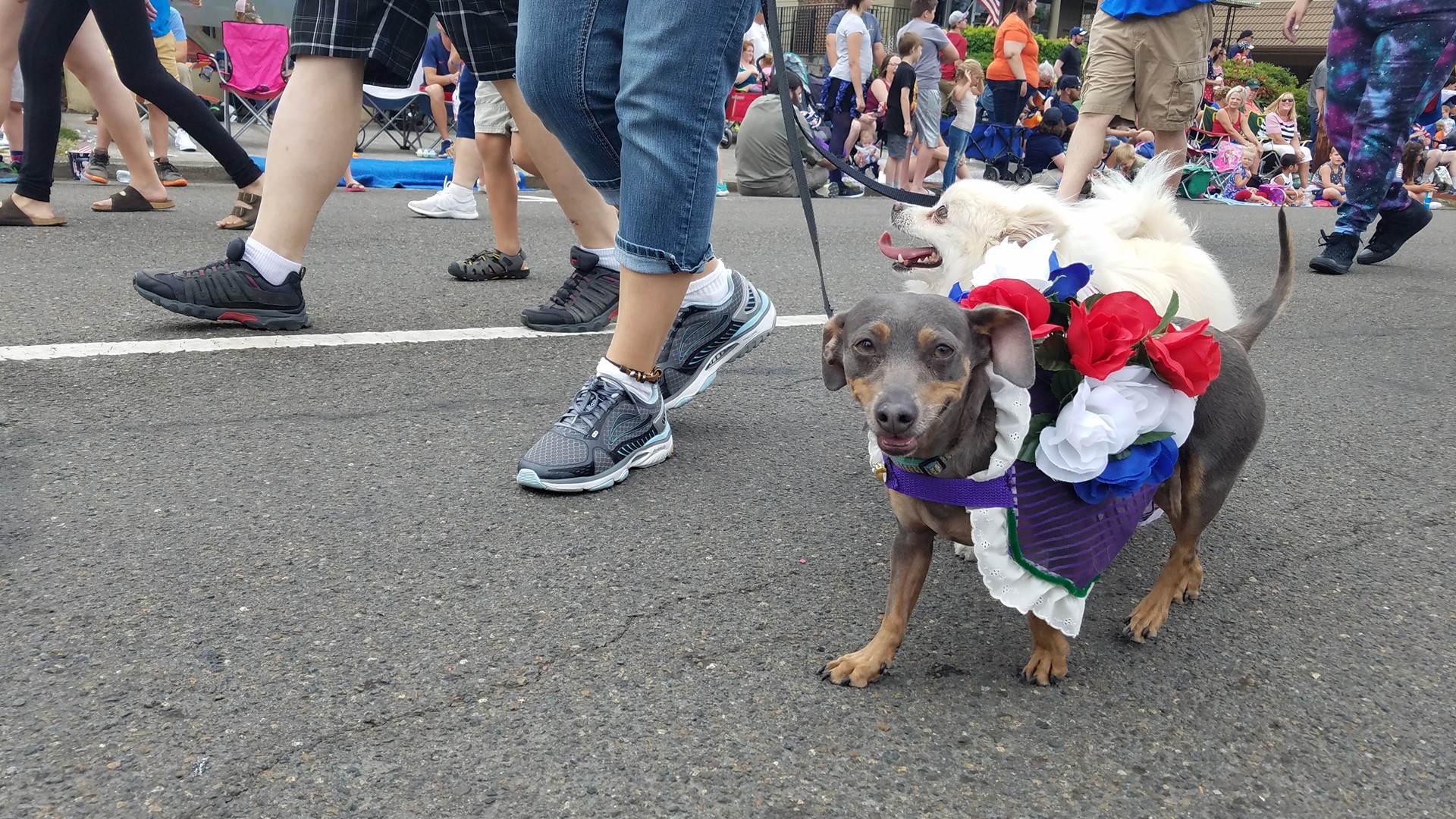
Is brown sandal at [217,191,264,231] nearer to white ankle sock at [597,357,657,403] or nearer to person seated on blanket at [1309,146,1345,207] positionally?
white ankle sock at [597,357,657,403]

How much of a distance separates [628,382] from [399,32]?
1.59 meters

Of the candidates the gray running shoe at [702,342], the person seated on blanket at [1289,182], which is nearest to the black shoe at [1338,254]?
the gray running shoe at [702,342]

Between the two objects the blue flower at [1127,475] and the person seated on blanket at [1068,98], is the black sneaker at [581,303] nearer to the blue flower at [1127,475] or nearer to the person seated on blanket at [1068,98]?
the blue flower at [1127,475]

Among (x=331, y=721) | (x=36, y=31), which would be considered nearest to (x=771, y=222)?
(x=36, y=31)

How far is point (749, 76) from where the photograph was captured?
49.1 ft

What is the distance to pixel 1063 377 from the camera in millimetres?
1999

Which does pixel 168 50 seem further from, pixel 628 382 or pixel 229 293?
pixel 628 382

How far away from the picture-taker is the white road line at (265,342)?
336 cm

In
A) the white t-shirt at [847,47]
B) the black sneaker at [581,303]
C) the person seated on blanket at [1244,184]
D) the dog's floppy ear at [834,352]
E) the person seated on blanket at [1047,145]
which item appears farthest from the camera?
the person seated on blanket at [1244,184]

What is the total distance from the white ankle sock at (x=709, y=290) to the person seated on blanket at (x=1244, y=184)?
12391 mm

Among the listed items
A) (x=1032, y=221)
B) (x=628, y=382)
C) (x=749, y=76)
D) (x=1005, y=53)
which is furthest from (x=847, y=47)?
(x=628, y=382)

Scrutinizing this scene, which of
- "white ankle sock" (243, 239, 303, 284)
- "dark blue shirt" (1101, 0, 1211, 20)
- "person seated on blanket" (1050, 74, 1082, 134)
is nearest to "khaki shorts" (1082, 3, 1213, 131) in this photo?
"dark blue shirt" (1101, 0, 1211, 20)

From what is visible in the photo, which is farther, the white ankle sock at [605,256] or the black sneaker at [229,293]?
the white ankle sock at [605,256]

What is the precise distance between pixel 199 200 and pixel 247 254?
13.3 feet
